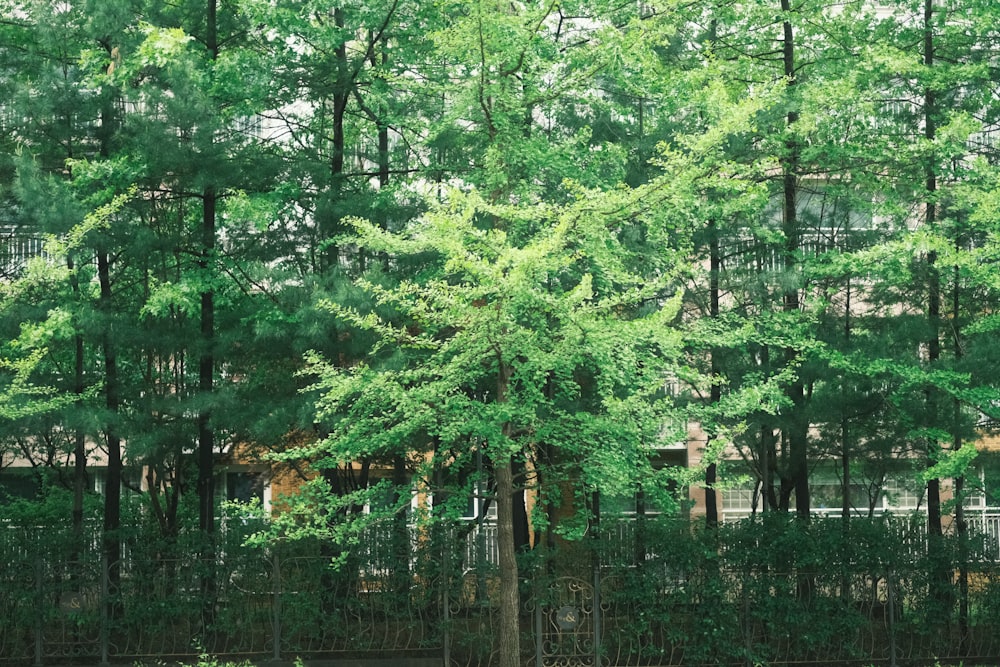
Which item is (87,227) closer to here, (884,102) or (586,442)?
(586,442)

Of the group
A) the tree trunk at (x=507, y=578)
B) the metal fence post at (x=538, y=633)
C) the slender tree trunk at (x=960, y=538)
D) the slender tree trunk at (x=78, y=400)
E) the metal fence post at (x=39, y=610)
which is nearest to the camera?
the tree trunk at (x=507, y=578)

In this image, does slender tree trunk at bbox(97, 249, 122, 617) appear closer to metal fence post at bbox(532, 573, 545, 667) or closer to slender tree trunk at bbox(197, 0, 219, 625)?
slender tree trunk at bbox(197, 0, 219, 625)

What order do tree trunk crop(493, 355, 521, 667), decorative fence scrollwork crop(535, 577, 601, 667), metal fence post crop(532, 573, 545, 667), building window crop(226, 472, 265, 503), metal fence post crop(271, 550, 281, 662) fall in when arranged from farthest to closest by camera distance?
1. building window crop(226, 472, 265, 503)
2. metal fence post crop(271, 550, 281, 662)
3. decorative fence scrollwork crop(535, 577, 601, 667)
4. metal fence post crop(532, 573, 545, 667)
5. tree trunk crop(493, 355, 521, 667)

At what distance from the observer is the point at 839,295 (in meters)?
19.6

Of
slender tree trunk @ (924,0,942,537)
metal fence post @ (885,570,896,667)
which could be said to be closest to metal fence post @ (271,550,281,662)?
metal fence post @ (885,570,896,667)

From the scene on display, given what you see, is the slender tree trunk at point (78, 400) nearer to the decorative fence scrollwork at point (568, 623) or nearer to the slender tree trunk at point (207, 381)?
the slender tree trunk at point (207, 381)

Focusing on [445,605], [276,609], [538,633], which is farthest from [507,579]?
[276,609]

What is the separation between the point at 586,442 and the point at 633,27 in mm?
6036

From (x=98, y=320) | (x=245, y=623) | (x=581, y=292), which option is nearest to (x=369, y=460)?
(x=245, y=623)

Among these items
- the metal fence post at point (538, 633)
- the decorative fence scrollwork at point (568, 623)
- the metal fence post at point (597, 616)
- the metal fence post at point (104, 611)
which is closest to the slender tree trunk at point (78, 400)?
the metal fence post at point (104, 611)

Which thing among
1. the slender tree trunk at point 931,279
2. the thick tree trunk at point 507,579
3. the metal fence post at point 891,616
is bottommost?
the metal fence post at point 891,616

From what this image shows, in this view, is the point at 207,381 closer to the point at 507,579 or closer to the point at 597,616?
the point at 507,579

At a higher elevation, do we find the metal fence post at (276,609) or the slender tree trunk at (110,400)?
the slender tree trunk at (110,400)

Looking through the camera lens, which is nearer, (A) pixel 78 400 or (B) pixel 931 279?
(A) pixel 78 400
